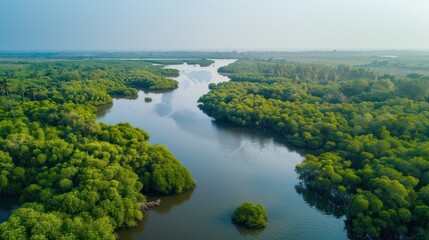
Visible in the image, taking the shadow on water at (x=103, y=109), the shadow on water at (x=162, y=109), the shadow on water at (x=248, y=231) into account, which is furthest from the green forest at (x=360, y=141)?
the shadow on water at (x=103, y=109)

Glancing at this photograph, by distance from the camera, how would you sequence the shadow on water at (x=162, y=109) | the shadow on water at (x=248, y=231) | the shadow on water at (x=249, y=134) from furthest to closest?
1. the shadow on water at (x=162, y=109)
2. the shadow on water at (x=249, y=134)
3. the shadow on water at (x=248, y=231)

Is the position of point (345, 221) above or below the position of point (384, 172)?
below

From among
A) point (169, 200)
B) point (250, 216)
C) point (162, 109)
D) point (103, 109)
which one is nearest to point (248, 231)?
point (250, 216)

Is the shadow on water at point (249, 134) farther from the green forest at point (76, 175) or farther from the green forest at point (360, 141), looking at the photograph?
the green forest at point (76, 175)

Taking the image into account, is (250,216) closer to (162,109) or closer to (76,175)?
(76,175)

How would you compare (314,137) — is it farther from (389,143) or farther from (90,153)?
(90,153)

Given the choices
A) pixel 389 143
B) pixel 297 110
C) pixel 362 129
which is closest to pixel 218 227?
pixel 389 143
